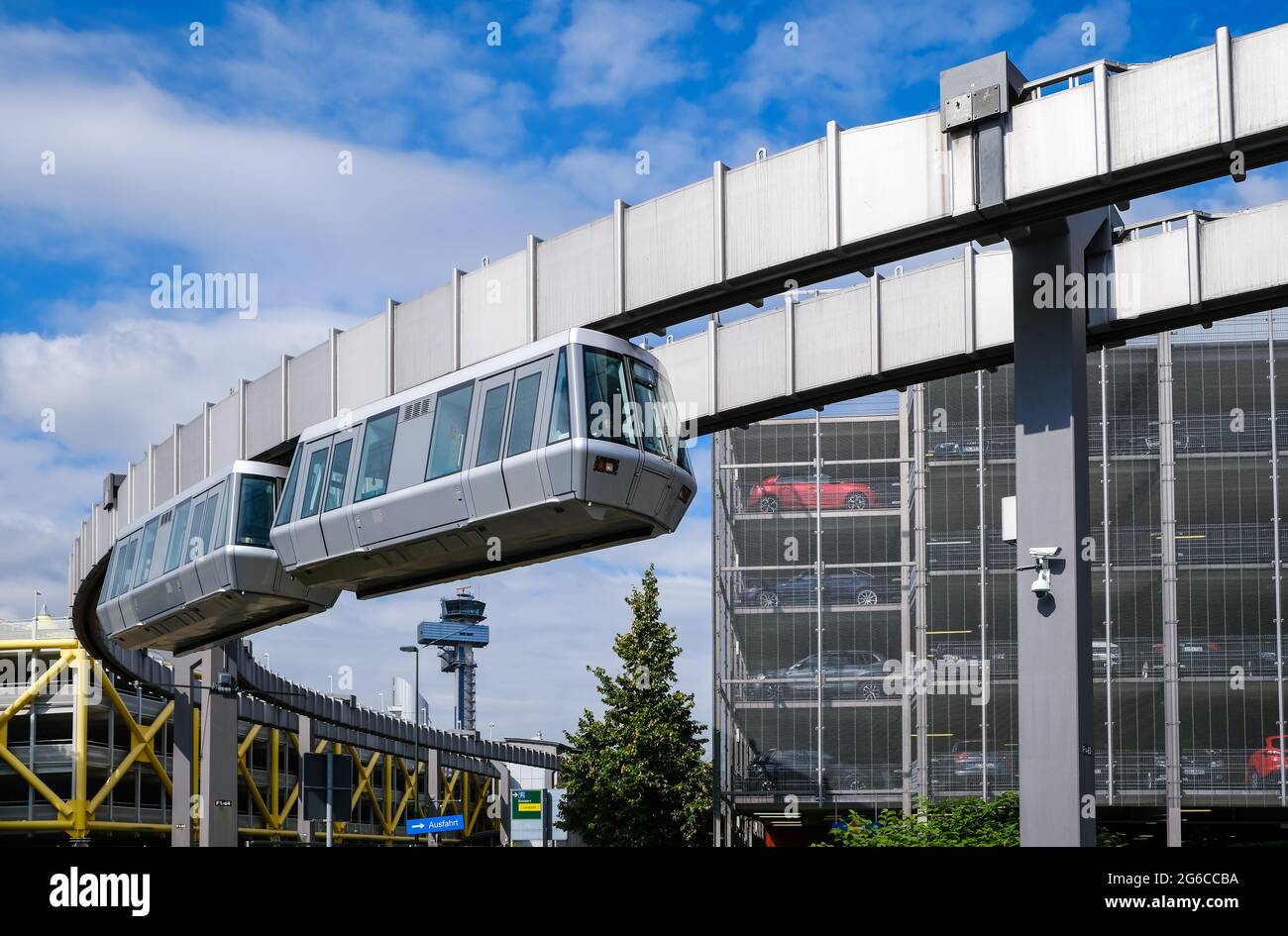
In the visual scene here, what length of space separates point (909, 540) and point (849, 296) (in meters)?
26.8

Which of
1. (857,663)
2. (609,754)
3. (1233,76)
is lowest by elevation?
(609,754)

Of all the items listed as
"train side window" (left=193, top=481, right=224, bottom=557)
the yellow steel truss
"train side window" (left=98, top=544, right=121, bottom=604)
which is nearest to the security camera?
"train side window" (left=193, top=481, right=224, bottom=557)

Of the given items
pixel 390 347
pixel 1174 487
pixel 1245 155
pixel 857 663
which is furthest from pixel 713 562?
pixel 1245 155

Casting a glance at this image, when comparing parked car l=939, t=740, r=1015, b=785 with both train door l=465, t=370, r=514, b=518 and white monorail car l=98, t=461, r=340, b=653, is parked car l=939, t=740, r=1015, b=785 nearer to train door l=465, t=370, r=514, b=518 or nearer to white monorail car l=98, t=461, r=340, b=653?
white monorail car l=98, t=461, r=340, b=653

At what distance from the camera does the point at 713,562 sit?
50.3 metres

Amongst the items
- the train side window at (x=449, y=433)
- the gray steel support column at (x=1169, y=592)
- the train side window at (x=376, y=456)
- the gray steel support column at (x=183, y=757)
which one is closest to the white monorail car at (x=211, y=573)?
the train side window at (x=376, y=456)

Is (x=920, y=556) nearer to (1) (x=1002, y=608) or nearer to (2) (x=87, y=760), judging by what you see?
(1) (x=1002, y=608)

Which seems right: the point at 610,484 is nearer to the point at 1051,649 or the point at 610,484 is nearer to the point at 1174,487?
the point at 1051,649

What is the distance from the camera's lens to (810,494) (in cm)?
4728

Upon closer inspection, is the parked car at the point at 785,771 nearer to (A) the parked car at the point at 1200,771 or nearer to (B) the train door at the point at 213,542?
(A) the parked car at the point at 1200,771

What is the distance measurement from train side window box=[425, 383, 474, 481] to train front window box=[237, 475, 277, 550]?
5923 millimetres

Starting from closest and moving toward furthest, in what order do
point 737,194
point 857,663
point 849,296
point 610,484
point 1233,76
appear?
point 1233,76 → point 610,484 → point 737,194 → point 849,296 → point 857,663

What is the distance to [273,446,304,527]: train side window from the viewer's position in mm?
20203

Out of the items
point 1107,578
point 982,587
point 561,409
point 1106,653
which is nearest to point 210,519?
point 561,409
